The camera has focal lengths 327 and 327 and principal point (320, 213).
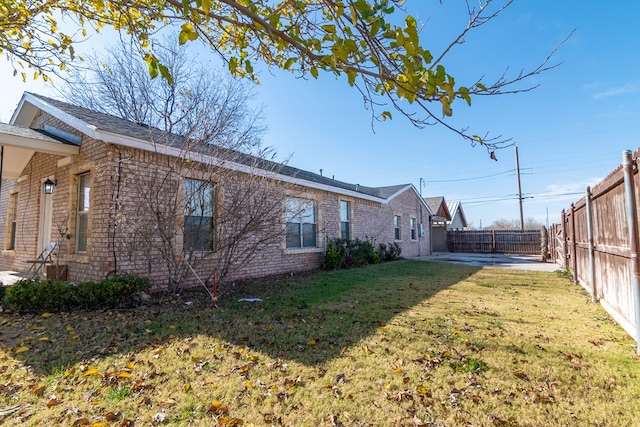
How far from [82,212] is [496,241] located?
967 inches

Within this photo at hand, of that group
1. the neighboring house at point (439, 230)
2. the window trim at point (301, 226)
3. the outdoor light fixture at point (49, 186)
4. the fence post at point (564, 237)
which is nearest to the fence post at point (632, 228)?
the fence post at point (564, 237)

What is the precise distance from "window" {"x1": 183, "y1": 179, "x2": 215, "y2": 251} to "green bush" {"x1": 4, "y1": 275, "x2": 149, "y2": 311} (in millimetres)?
1400

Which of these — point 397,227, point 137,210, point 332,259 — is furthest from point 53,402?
point 397,227

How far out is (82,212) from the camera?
729cm

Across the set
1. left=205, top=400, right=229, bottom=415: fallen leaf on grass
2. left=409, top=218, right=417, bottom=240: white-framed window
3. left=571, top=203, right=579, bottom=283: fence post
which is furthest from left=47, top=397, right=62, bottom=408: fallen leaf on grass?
left=409, top=218, right=417, bottom=240: white-framed window

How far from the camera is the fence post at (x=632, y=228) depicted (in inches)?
138

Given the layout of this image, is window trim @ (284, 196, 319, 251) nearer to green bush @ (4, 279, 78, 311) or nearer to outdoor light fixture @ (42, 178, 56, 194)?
green bush @ (4, 279, 78, 311)

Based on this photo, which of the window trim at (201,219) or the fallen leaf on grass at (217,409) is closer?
the fallen leaf on grass at (217,409)

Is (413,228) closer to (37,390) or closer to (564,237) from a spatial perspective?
(564,237)

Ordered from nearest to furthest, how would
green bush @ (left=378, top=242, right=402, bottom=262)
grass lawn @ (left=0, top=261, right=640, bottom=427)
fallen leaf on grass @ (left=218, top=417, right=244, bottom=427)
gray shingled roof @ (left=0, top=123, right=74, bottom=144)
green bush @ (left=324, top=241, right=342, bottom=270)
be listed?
fallen leaf on grass @ (left=218, top=417, right=244, bottom=427) < grass lawn @ (left=0, top=261, right=640, bottom=427) < gray shingled roof @ (left=0, top=123, right=74, bottom=144) < green bush @ (left=324, top=241, right=342, bottom=270) < green bush @ (left=378, top=242, right=402, bottom=262)

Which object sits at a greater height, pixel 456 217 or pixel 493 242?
pixel 456 217

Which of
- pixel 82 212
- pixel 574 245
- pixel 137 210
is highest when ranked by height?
pixel 82 212

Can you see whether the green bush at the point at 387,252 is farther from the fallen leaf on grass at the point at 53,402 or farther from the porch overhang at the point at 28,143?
the fallen leaf on grass at the point at 53,402

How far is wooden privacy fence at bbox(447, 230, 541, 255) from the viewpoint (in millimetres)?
22453
